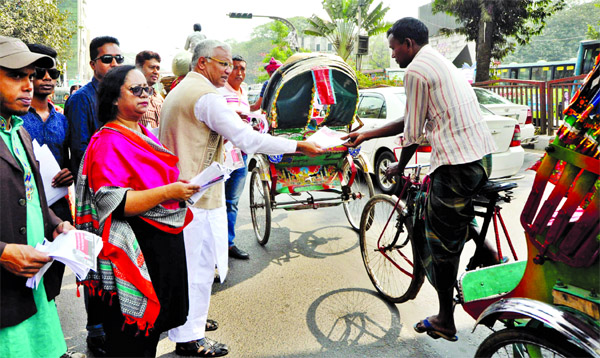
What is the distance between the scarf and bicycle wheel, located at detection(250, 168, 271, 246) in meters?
2.81

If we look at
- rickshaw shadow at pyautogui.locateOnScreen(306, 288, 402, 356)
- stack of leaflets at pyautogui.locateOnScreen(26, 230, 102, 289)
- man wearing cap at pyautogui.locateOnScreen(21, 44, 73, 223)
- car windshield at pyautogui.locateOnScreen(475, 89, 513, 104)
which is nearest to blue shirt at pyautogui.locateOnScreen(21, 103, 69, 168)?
man wearing cap at pyautogui.locateOnScreen(21, 44, 73, 223)

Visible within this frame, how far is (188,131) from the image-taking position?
291 cm

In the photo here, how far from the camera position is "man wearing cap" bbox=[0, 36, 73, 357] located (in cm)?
174

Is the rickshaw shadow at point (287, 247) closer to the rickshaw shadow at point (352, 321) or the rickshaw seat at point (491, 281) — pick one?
the rickshaw shadow at point (352, 321)

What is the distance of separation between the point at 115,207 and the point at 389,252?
2.34 metres

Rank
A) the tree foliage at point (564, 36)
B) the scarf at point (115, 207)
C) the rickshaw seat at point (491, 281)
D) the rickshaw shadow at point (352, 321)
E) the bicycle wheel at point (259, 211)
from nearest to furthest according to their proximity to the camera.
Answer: the scarf at point (115, 207) → the rickshaw seat at point (491, 281) → the rickshaw shadow at point (352, 321) → the bicycle wheel at point (259, 211) → the tree foliage at point (564, 36)

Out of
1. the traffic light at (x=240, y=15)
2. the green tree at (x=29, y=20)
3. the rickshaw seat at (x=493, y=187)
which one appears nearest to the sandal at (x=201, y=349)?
the rickshaw seat at (x=493, y=187)

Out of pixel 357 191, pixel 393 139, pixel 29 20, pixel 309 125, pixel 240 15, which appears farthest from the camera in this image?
pixel 240 15

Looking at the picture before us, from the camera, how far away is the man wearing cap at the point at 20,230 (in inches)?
68.7

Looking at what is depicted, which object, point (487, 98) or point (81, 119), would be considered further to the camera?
point (487, 98)

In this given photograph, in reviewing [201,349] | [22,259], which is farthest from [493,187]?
[22,259]

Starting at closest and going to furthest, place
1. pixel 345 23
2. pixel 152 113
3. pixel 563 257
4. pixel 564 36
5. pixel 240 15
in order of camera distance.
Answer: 1. pixel 563 257
2. pixel 152 113
3. pixel 240 15
4. pixel 345 23
5. pixel 564 36

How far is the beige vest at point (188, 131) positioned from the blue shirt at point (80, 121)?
1.76 feet

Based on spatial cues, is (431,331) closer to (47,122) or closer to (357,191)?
(357,191)
